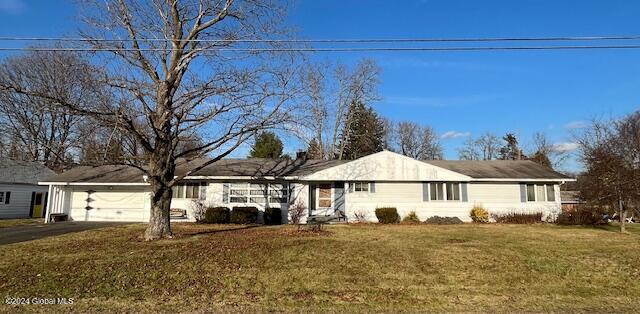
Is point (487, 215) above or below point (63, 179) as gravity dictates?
below

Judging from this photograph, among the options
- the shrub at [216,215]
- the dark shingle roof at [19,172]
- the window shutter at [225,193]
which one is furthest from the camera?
the dark shingle roof at [19,172]

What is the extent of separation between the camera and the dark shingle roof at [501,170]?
23109 millimetres

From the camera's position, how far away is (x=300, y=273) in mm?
9078

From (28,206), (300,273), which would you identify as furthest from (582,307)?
(28,206)

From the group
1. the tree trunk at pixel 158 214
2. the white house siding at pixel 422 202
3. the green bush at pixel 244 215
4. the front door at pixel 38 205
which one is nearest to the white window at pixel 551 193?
the white house siding at pixel 422 202

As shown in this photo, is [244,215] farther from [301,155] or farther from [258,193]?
[301,155]

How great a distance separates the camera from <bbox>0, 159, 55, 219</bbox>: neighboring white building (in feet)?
94.2

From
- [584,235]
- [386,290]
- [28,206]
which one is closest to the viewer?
[386,290]

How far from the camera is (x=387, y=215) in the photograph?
70.1 ft

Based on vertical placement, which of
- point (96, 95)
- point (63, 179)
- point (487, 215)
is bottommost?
point (487, 215)

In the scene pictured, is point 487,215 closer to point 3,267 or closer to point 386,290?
point 386,290

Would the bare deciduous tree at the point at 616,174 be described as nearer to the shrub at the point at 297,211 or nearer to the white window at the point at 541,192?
the white window at the point at 541,192

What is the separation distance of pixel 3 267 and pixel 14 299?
270cm

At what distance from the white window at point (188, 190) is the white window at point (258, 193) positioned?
1875 mm
